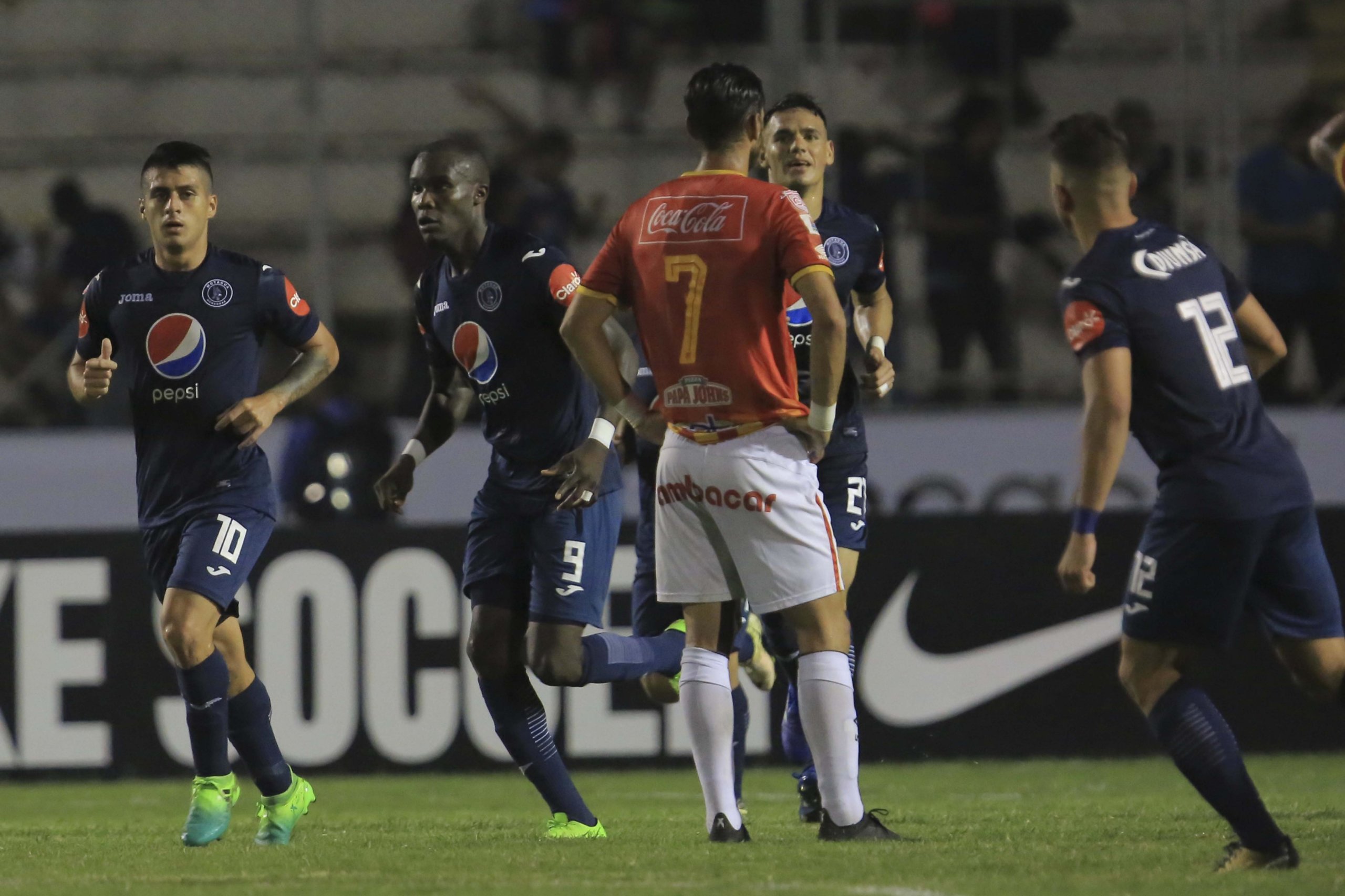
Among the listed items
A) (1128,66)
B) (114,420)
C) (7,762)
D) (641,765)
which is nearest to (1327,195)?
(1128,66)

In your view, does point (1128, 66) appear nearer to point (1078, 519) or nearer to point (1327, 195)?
point (1327, 195)

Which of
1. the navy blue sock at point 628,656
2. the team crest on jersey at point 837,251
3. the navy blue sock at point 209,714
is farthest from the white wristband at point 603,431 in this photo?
the navy blue sock at point 209,714

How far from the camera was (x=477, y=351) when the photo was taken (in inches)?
253

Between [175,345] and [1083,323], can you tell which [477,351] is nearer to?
[175,345]

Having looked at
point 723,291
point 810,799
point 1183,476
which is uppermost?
point 723,291

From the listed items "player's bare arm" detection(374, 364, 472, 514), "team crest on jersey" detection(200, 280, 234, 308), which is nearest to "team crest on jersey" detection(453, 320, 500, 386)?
"player's bare arm" detection(374, 364, 472, 514)

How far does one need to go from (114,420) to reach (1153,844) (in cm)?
825

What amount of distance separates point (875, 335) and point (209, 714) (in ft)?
8.43

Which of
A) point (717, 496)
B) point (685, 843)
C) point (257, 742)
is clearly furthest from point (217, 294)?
point (685, 843)

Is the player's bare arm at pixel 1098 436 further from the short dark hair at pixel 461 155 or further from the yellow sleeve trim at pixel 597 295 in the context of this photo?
the short dark hair at pixel 461 155

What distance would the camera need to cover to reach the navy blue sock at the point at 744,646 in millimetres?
7376

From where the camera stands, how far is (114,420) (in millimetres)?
12336

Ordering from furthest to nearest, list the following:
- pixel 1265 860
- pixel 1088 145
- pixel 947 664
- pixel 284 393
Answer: pixel 947 664 < pixel 284 393 < pixel 1088 145 < pixel 1265 860

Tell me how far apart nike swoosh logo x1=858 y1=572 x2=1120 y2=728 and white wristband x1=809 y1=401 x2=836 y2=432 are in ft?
15.5
